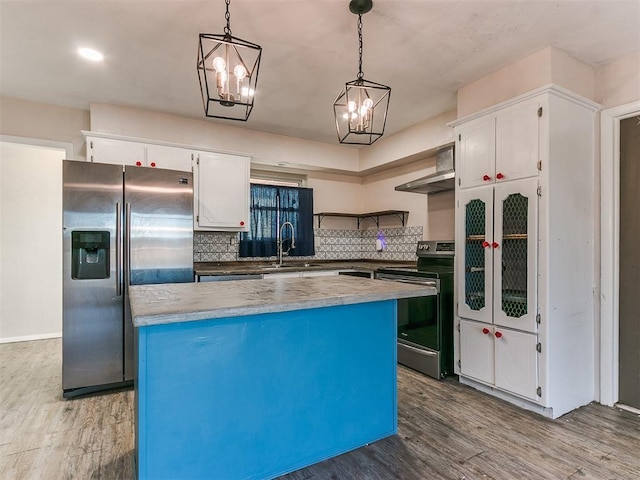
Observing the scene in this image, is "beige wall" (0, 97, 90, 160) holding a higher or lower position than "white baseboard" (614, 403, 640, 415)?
higher

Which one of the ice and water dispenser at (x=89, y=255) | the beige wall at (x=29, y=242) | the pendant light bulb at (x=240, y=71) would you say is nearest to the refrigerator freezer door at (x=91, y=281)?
the ice and water dispenser at (x=89, y=255)

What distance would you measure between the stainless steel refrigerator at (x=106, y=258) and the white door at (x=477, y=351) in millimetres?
2644

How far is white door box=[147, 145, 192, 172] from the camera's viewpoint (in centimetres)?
360

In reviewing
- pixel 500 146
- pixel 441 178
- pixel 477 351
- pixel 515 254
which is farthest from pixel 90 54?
pixel 477 351

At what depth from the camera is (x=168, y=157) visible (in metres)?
3.67

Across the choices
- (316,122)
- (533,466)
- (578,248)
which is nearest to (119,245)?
(316,122)

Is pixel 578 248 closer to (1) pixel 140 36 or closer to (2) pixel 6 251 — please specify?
(1) pixel 140 36

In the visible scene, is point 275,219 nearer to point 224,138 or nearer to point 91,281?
point 224,138

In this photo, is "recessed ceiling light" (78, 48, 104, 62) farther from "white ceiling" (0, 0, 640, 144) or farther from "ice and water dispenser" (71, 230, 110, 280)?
"ice and water dispenser" (71, 230, 110, 280)

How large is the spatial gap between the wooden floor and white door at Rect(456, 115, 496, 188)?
1798 millimetres

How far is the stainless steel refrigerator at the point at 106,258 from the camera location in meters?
2.84

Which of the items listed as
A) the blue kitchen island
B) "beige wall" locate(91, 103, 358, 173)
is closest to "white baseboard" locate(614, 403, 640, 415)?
the blue kitchen island

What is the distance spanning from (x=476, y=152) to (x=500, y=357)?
1.67 m

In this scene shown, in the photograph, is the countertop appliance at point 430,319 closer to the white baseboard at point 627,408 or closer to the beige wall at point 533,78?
the white baseboard at point 627,408
